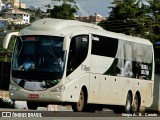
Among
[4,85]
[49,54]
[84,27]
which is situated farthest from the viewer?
[4,85]

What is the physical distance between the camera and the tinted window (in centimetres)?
2359

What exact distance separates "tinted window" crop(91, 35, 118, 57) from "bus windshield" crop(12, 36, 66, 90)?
6.90 feet

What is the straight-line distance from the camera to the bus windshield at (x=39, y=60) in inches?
853

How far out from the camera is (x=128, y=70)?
26.4 meters

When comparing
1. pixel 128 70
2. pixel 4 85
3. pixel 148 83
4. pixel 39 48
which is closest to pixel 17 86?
pixel 39 48

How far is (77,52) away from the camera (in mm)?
22141

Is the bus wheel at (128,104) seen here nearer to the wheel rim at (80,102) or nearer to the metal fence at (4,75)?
the wheel rim at (80,102)

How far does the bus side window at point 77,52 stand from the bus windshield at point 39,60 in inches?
16.5

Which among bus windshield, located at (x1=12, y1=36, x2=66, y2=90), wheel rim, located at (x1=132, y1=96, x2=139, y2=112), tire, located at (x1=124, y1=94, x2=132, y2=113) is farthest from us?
wheel rim, located at (x1=132, y1=96, x2=139, y2=112)

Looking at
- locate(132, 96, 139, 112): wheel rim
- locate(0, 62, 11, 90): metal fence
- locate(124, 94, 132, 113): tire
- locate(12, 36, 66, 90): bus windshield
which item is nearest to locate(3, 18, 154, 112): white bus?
locate(12, 36, 66, 90): bus windshield

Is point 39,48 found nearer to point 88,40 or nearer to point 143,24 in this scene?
point 88,40

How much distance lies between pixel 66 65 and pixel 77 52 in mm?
788

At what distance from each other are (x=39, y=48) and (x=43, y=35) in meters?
0.62

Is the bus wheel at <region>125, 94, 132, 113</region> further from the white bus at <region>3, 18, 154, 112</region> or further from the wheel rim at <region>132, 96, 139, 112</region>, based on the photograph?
the white bus at <region>3, 18, 154, 112</region>
